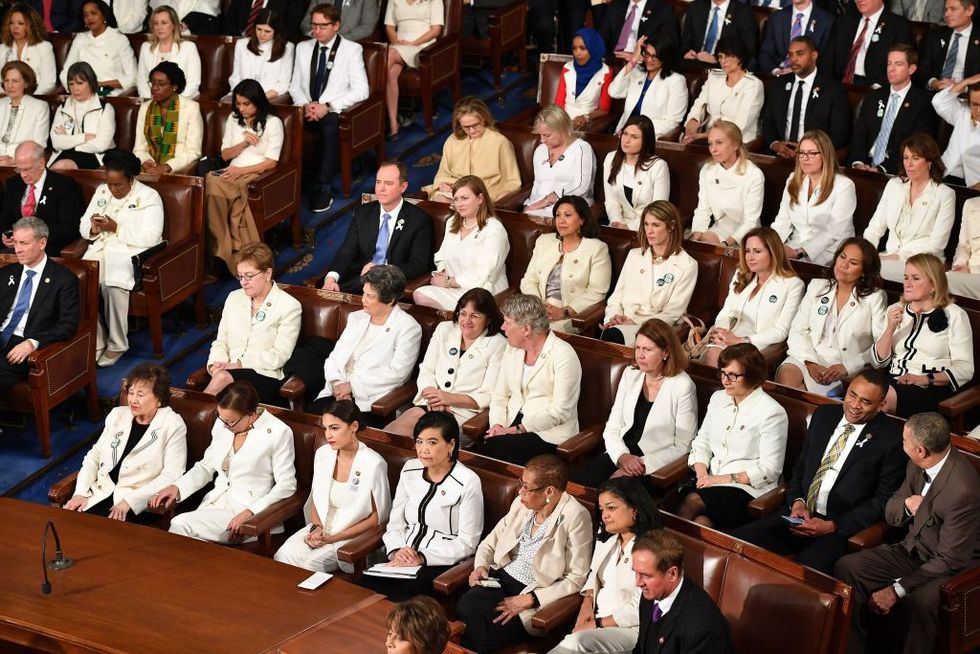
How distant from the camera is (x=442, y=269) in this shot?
256 inches

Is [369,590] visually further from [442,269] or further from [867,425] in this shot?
[442,269]

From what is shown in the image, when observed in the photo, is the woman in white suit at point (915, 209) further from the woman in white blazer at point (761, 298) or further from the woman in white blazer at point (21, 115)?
the woman in white blazer at point (21, 115)

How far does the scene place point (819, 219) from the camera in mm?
6273

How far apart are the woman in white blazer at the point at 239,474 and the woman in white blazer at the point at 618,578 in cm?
138

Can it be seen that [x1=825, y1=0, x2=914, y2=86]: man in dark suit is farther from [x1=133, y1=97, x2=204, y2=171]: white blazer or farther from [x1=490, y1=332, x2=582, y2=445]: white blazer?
[x1=133, y1=97, x2=204, y2=171]: white blazer

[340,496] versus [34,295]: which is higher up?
[34,295]

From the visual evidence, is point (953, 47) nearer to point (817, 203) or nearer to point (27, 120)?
point (817, 203)

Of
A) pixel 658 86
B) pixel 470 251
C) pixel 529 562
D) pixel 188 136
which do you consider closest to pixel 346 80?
pixel 188 136

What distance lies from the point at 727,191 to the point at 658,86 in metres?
1.11

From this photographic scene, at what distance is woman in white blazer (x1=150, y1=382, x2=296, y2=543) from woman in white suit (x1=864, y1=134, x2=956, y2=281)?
9.15ft

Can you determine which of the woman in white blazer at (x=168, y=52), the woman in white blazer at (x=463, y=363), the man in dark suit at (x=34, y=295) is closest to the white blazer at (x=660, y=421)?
the woman in white blazer at (x=463, y=363)

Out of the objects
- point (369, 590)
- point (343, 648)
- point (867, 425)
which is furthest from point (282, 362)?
point (867, 425)

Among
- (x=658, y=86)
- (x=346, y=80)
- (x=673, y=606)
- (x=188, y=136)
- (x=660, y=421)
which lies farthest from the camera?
(x=346, y=80)

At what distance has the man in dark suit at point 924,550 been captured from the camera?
4312 millimetres
